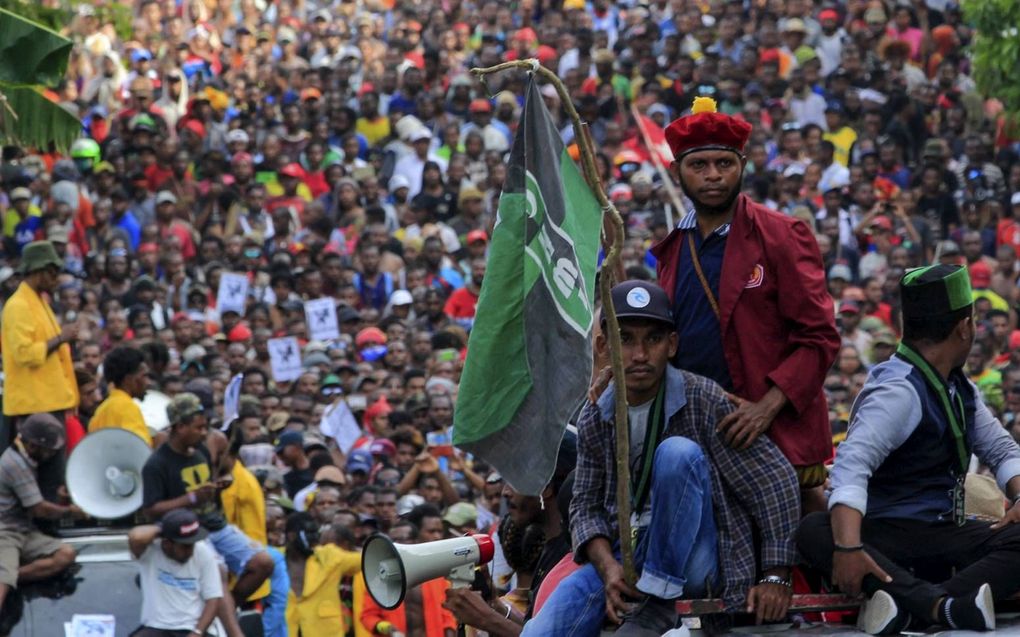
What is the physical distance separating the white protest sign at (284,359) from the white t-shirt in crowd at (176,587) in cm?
550

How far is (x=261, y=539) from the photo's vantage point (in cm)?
1437

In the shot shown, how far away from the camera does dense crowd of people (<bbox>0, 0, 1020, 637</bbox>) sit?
45.3 feet

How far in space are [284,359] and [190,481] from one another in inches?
208

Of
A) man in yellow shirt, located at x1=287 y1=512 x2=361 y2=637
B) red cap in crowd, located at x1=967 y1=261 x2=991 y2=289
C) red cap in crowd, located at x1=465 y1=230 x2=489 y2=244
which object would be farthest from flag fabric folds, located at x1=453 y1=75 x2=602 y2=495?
red cap in crowd, located at x1=465 y1=230 x2=489 y2=244

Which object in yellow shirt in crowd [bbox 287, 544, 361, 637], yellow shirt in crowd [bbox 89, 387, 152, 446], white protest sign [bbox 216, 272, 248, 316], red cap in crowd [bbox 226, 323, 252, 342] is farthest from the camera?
white protest sign [bbox 216, 272, 248, 316]

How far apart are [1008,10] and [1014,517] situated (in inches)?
488

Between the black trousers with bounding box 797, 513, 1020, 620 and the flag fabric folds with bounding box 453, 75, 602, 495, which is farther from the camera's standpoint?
the flag fabric folds with bounding box 453, 75, 602, 495

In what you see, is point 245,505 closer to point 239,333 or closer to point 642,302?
point 239,333

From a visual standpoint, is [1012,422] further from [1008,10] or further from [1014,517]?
[1014,517]

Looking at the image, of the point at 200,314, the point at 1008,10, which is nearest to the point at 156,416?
the point at 200,314

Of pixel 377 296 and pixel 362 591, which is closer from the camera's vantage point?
pixel 362 591

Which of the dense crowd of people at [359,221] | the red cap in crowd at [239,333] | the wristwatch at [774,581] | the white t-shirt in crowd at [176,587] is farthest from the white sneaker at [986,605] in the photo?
the red cap in crowd at [239,333]

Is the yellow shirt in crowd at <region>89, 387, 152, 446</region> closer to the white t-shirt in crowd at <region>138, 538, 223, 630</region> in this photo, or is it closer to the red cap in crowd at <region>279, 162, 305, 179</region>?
the white t-shirt in crowd at <region>138, 538, 223, 630</region>

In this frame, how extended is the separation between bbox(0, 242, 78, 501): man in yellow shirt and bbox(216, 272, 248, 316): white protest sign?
16.5 feet
